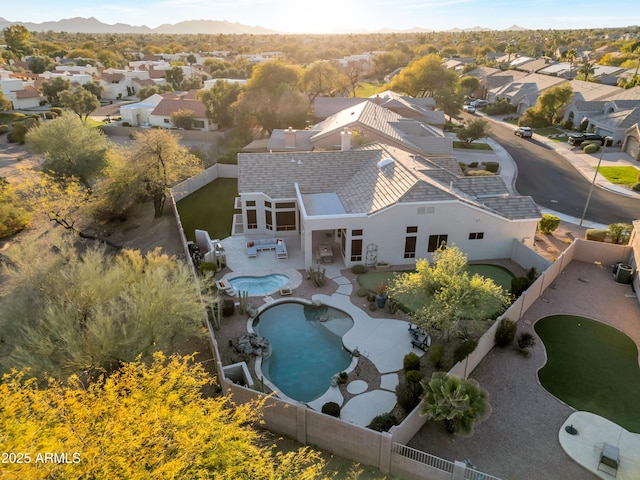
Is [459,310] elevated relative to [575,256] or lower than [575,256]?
elevated

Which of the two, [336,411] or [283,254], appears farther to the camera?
[283,254]

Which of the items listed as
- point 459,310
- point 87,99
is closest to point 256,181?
point 459,310

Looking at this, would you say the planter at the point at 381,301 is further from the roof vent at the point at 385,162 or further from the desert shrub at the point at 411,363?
the roof vent at the point at 385,162

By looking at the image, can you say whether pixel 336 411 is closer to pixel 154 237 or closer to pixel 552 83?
pixel 154 237

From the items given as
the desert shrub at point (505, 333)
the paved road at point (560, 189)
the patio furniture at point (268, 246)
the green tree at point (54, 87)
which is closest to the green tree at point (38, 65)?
the green tree at point (54, 87)

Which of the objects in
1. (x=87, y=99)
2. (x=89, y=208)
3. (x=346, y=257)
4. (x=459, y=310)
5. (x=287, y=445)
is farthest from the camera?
(x=87, y=99)

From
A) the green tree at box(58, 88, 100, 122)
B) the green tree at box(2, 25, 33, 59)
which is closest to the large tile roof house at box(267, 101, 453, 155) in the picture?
the green tree at box(58, 88, 100, 122)

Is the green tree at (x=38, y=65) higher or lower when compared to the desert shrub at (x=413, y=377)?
higher
